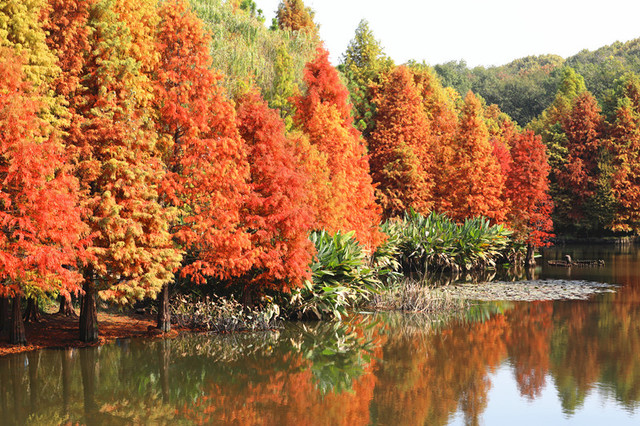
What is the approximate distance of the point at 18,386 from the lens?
12008 millimetres

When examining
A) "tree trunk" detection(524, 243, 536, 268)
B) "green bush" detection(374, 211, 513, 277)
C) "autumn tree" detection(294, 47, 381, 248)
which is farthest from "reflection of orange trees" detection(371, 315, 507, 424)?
"tree trunk" detection(524, 243, 536, 268)

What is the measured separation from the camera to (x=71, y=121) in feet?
47.8

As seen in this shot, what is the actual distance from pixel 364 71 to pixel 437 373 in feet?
104

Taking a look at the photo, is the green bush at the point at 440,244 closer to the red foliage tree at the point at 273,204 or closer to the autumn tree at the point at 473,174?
the autumn tree at the point at 473,174

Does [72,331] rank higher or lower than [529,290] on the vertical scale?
higher

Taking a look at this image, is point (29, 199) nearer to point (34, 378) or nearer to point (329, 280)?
point (34, 378)

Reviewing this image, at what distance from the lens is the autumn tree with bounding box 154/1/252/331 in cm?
1564

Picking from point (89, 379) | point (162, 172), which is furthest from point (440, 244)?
point (89, 379)

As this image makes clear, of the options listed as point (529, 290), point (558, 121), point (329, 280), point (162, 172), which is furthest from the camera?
point (558, 121)

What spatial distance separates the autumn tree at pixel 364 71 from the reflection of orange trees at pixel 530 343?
19.1m

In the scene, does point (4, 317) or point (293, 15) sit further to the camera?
point (293, 15)

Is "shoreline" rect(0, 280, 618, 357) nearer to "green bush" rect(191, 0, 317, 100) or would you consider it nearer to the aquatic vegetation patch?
the aquatic vegetation patch

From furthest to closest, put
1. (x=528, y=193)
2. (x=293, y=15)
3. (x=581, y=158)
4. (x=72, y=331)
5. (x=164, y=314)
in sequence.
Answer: (x=581, y=158) < (x=293, y=15) < (x=528, y=193) < (x=164, y=314) < (x=72, y=331)

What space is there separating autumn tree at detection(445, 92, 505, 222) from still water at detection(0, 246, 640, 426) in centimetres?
1561
